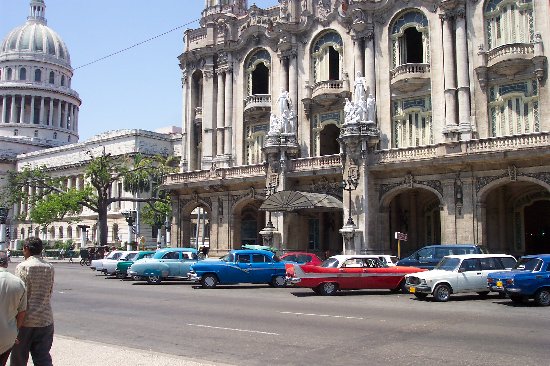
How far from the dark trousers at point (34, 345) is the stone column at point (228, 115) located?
3557 cm

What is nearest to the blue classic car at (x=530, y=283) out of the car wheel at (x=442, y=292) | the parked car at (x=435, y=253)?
the car wheel at (x=442, y=292)

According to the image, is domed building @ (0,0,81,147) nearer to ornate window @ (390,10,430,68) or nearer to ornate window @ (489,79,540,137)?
ornate window @ (390,10,430,68)

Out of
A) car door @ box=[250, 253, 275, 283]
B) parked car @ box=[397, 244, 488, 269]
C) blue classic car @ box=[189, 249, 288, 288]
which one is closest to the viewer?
parked car @ box=[397, 244, 488, 269]

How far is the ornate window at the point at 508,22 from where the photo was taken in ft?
104

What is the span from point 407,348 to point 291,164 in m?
27.2

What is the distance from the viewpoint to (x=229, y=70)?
1740 inches

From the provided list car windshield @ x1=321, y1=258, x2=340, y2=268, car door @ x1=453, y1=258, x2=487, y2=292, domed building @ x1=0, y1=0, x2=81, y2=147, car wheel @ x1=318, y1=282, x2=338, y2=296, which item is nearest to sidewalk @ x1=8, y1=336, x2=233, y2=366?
car wheel @ x1=318, y1=282, x2=338, y2=296

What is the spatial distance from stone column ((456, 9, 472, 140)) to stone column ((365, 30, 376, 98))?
209 inches

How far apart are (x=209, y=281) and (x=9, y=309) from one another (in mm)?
19593

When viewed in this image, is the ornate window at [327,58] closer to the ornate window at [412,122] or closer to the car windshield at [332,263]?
the ornate window at [412,122]

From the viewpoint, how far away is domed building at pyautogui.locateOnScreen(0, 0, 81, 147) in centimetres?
10994

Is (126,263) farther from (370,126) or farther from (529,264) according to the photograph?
(529,264)

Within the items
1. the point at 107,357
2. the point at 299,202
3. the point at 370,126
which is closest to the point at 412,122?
the point at 370,126

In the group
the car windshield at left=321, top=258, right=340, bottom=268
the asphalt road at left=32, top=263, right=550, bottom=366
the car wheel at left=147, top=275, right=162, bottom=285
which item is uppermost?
the car windshield at left=321, top=258, right=340, bottom=268
